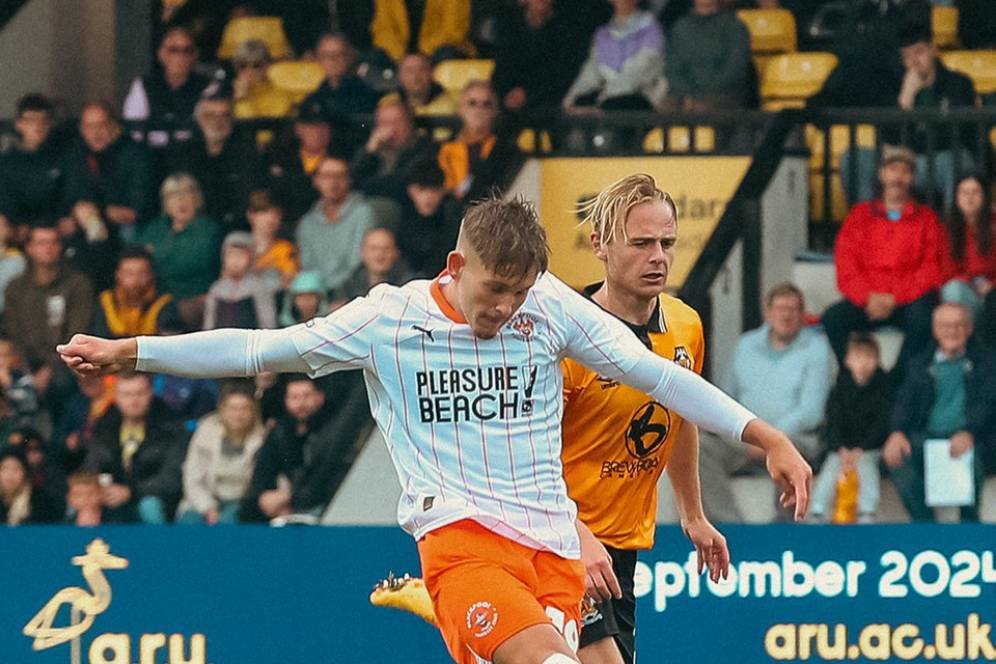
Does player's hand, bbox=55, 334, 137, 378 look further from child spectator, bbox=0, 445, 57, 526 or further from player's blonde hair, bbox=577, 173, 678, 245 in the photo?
child spectator, bbox=0, 445, 57, 526

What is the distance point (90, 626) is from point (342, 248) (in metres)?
3.17

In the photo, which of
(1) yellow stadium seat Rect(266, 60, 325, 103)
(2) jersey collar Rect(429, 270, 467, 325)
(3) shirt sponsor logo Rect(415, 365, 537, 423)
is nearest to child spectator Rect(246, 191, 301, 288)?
(1) yellow stadium seat Rect(266, 60, 325, 103)

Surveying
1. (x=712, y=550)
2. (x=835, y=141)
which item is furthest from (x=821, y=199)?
(x=712, y=550)

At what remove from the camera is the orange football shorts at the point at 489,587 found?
5.56 meters

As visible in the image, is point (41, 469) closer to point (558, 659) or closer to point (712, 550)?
point (712, 550)

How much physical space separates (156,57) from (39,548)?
5.70m

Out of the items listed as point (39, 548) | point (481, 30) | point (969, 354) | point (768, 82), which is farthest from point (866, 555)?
point (481, 30)

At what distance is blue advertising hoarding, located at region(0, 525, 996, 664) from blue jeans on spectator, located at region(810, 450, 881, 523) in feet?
5.19

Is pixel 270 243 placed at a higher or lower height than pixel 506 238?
lower

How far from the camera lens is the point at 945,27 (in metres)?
12.9

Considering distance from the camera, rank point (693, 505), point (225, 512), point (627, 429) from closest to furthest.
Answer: point (627, 429) < point (693, 505) < point (225, 512)

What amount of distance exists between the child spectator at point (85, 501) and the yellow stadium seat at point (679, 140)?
A: 3501 mm

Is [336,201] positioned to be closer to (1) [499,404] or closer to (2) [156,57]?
(2) [156,57]

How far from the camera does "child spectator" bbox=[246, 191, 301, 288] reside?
38.3 feet
